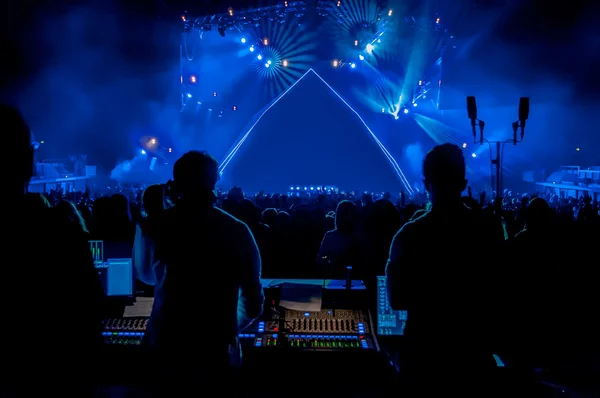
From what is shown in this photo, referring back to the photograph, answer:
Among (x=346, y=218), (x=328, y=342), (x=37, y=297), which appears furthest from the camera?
(x=346, y=218)

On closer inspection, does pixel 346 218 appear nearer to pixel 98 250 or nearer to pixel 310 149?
pixel 98 250

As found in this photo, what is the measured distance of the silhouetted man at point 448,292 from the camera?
1981mm

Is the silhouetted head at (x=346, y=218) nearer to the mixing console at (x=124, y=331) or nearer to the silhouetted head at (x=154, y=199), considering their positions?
the silhouetted head at (x=154, y=199)

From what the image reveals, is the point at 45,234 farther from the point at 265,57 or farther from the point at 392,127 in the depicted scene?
the point at 392,127

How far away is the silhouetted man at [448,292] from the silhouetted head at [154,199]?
7.28 feet

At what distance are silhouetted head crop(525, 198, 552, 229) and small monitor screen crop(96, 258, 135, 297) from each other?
12.4ft

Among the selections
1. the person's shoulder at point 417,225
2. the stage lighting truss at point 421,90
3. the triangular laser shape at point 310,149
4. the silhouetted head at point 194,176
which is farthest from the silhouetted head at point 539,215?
the triangular laser shape at point 310,149

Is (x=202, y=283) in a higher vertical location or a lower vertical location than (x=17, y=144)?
lower

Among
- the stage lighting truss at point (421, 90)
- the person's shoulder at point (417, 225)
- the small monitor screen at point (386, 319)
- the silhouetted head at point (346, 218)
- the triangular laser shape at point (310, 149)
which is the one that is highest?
the stage lighting truss at point (421, 90)

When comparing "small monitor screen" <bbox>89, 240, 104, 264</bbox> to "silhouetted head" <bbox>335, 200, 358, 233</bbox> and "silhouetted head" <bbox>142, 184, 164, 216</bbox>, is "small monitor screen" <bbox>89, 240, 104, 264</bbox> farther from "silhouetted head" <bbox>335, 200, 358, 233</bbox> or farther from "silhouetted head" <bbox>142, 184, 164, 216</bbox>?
"silhouetted head" <bbox>335, 200, 358, 233</bbox>

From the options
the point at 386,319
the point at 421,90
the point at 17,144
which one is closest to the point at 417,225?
the point at 386,319

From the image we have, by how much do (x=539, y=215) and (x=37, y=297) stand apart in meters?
4.52

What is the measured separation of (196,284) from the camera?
2180 mm

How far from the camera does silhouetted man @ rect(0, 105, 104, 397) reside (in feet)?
4.66
